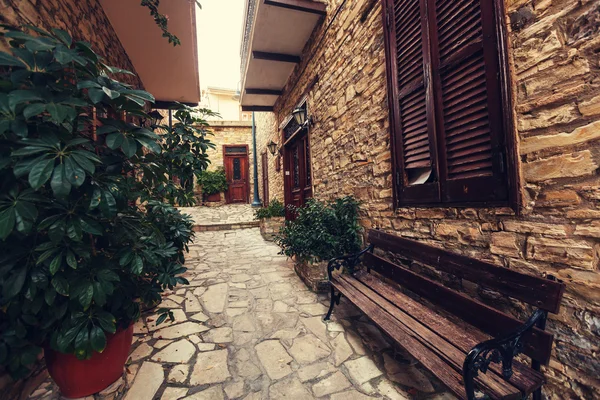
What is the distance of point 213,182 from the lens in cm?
1125

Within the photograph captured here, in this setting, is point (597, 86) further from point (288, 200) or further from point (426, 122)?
point (288, 200)

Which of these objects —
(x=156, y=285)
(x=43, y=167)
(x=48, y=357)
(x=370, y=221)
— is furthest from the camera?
(x=370, y=221)

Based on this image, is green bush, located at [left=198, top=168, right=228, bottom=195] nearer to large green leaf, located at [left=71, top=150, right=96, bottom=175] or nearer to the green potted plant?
the green potted plant

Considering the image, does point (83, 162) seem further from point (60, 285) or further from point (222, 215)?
point (222, 215)

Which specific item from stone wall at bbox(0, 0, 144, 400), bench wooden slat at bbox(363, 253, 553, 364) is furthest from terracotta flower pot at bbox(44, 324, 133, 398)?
bench wooden slat at bbox(363, 253, 553, 364)

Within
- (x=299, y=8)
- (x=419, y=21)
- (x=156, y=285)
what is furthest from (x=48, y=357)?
(x=299, y=8)

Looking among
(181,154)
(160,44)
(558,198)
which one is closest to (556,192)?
(558,198)

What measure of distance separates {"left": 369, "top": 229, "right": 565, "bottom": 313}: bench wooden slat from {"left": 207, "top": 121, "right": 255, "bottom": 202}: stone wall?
10.4 meters

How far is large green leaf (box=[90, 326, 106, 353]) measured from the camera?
1.33 metres

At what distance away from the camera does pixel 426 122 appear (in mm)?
2041

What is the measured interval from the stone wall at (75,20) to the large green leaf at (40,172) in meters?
0.93

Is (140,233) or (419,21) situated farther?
(419,21)

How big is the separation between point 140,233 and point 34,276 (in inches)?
19.8

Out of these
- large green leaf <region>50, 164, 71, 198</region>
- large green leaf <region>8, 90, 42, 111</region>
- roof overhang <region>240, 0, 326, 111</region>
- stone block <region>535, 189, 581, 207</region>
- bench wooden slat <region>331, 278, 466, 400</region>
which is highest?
roof overhang <region>240, 0, 326, 111</region>
